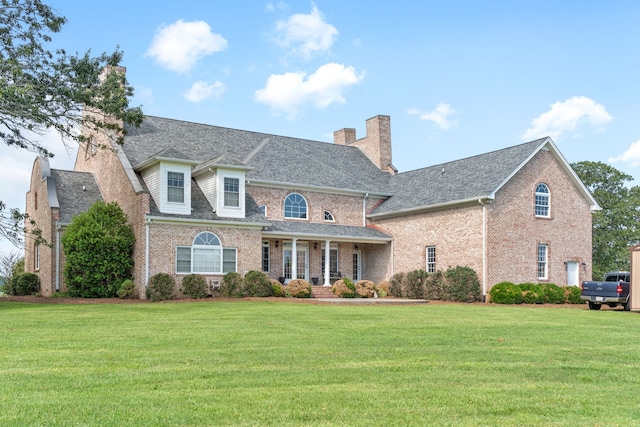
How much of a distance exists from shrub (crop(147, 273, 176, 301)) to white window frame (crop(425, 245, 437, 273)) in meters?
12.6

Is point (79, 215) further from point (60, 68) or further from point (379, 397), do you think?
point (379, 397)

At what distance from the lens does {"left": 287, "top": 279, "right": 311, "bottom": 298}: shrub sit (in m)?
28.9

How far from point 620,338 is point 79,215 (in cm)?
2247

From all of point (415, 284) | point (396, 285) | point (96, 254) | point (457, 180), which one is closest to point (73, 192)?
point (96, 254)

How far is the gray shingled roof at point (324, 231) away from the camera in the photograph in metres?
31.1

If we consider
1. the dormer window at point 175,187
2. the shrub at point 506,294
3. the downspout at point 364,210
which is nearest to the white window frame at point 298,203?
the downspout at point 364,210

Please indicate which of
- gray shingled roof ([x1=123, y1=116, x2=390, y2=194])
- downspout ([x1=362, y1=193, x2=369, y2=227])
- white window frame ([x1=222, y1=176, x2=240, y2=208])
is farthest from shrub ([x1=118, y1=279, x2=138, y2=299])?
downspout ([x1=362, y1=193, x2=369, y2=227])

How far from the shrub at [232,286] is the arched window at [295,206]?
237 inches

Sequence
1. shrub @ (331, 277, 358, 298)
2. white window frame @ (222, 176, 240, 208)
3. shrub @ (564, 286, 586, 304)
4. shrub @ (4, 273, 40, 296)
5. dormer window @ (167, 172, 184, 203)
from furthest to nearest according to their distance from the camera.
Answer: shrub @ (4, 273, 40, 296), shrub @ (331, 277, 358, 298), shrub @ (564, 286, 586, 304), white window frame @ (222, 176, 240, 208), dormer window @ (167, 172, 184, 203)

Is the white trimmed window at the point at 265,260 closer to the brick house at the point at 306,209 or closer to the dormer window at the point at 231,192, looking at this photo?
the brick house at the point at 306,209

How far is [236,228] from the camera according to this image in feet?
95.9

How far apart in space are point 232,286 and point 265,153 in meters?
9.63

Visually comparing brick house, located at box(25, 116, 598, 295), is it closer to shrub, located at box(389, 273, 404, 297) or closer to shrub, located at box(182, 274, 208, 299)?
shrub, located at box(182, 274, 208, 299)

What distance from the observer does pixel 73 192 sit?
1257 inches
